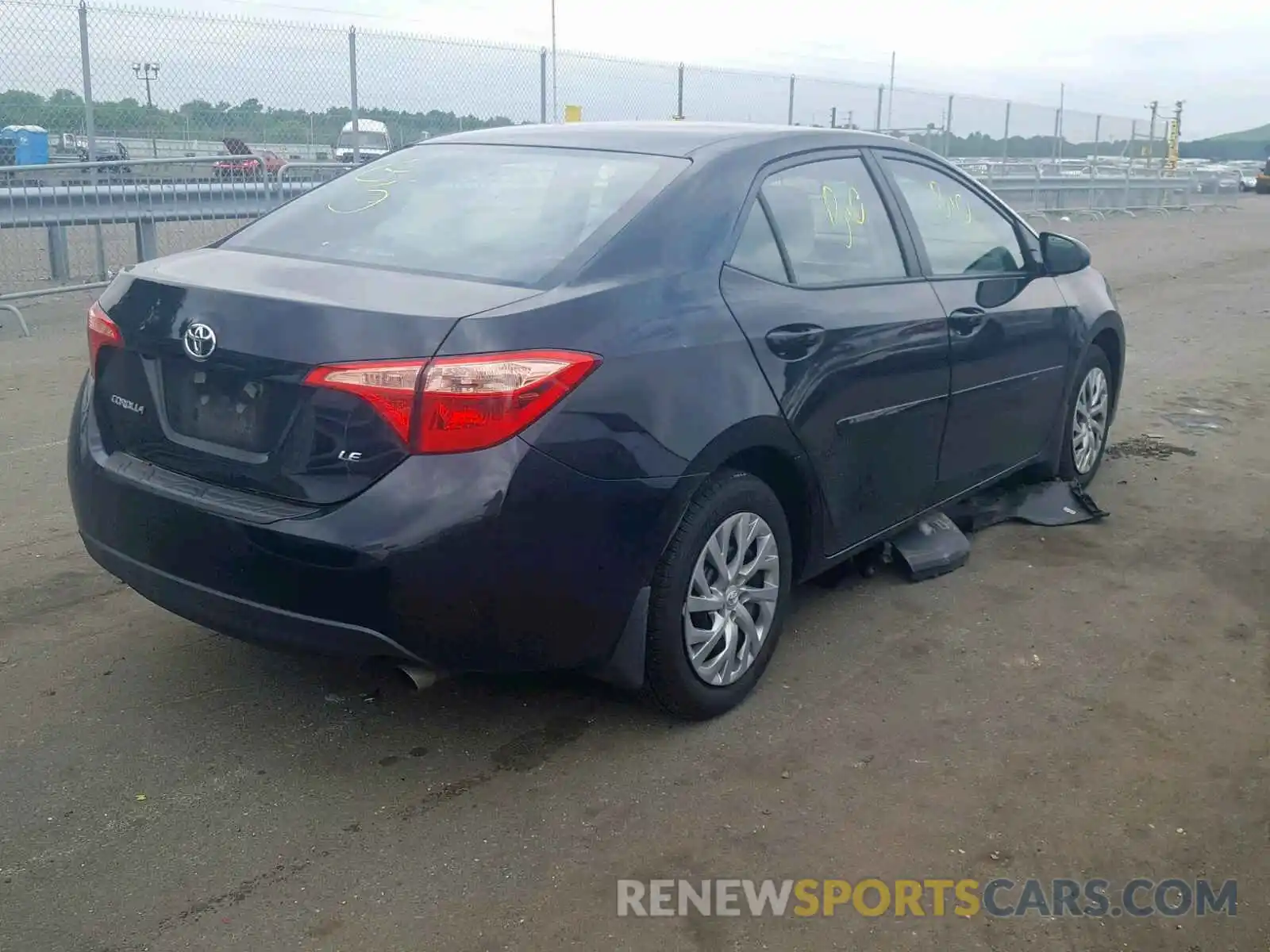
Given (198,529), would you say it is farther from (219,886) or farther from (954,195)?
(954,195)

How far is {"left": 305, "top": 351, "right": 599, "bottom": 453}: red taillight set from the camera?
293 cm

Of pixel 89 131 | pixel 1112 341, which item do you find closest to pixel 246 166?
pixel 89 131

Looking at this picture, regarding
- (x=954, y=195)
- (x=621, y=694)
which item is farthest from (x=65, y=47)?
(x=621, y=694)

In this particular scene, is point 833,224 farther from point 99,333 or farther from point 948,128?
point 948,128

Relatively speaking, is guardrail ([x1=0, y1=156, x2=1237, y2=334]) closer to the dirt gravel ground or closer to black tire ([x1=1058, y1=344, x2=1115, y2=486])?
black tire ([x1=1058, y1=344, x2=1115, y2=486])

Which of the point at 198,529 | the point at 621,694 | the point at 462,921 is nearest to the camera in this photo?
the point at 462,921

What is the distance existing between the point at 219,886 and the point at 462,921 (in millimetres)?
556

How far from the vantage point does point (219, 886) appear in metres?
2.82

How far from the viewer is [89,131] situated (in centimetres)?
1188

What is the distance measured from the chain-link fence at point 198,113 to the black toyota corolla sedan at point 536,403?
6127mm

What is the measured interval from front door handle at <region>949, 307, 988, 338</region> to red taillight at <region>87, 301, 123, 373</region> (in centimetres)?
267

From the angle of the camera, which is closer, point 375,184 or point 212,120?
point 375,184

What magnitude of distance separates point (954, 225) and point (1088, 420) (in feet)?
5.07

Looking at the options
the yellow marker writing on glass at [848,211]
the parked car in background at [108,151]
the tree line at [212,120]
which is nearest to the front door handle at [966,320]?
the yellow marker writing on glass at [848,211]
